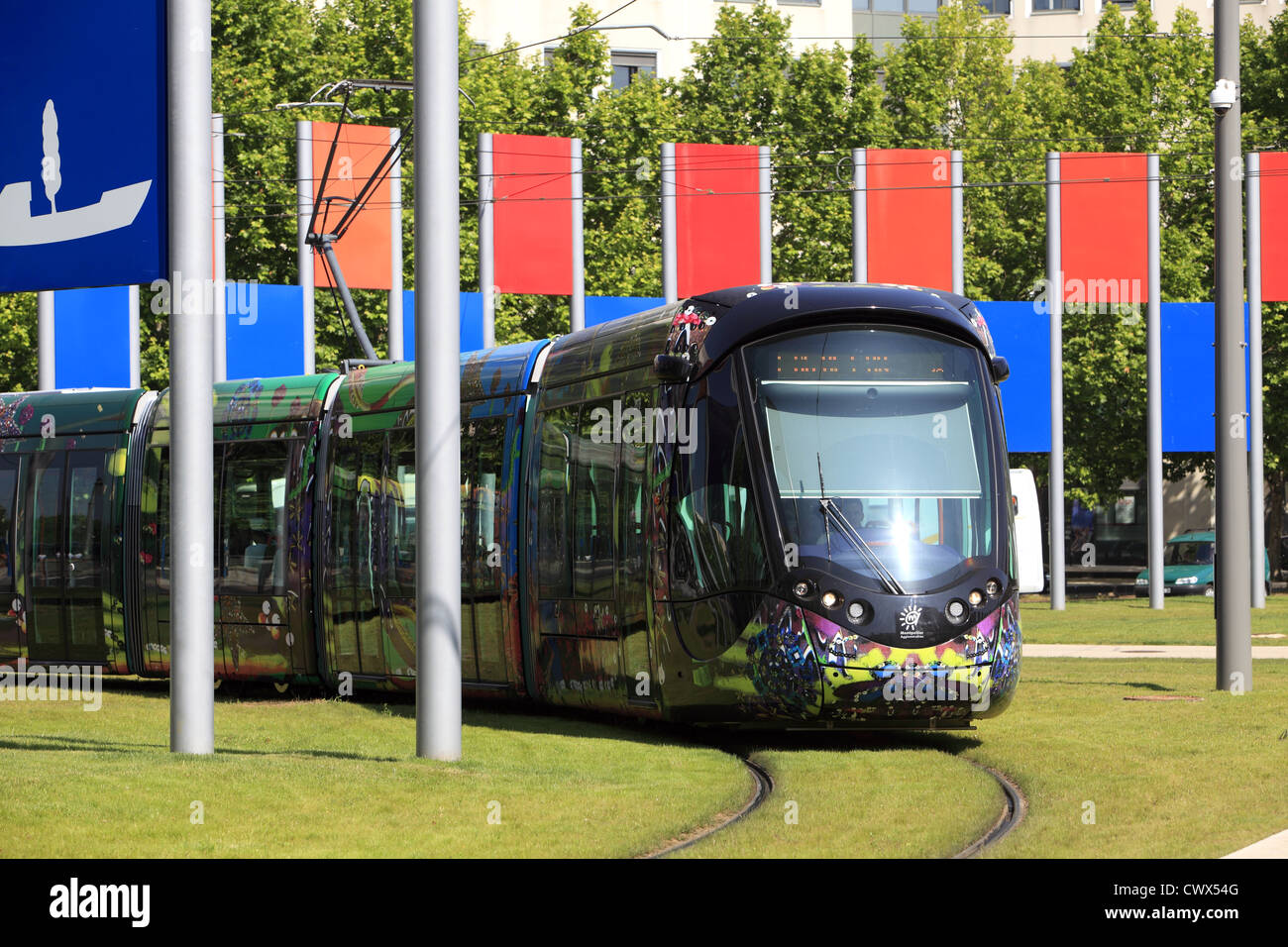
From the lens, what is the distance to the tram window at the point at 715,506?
12.2 m

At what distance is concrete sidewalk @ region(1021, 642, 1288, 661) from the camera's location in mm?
22641

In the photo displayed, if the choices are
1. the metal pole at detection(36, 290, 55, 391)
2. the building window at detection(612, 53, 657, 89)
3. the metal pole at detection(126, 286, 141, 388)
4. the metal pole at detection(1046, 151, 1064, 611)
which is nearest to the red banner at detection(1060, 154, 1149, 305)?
the metal pole at detection(1046, 151, 1064, 611)

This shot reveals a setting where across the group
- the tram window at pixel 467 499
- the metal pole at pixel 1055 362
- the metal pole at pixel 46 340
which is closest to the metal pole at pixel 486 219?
the metal pole at pixel 46 340

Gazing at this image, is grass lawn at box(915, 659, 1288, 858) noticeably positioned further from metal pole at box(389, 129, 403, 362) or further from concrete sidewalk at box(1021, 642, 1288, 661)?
metal pole at box(389, 129, 403, 362)

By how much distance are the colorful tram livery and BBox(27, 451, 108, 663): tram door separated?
6.25 ft

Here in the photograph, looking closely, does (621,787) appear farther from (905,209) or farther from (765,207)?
(905,209)

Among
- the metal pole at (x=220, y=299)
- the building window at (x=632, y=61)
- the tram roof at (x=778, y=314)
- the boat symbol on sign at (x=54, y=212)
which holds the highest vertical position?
the building window at (x=632, y=61)

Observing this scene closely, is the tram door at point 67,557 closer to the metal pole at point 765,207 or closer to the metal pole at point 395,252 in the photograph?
the metal pole at point 395,252

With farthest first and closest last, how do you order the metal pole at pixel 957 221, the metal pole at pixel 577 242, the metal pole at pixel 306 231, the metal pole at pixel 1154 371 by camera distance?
the metal pole at pixel 1154 371
the metal pole at pixel 957 221
the metal pole at pixel 577 242
the metal pole at pixel 306 231

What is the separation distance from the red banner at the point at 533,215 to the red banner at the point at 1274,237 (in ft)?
40.7

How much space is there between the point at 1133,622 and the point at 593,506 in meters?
19.7

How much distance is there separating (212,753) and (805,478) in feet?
13.2
